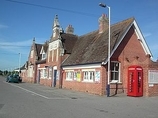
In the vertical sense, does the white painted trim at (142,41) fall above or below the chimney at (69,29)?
below

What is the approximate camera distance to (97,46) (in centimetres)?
2819

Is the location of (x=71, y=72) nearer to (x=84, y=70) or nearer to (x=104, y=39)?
(x=84, y=70)

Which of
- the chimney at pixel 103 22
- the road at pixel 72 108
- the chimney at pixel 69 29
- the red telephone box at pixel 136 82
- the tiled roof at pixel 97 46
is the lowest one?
the road at pixel 72 108

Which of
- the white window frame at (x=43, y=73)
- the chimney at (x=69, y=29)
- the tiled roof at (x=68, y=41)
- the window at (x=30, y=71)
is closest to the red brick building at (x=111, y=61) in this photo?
the tiled roof at (x=68, y=41)

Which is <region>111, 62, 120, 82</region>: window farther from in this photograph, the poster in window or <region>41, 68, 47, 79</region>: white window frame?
<region>41, 68, 47, 79</region>: white window frame

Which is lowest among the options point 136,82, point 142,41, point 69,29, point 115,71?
point 136,82

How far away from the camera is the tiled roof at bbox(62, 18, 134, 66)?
2512 centimetres

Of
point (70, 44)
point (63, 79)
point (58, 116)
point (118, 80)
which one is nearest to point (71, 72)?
point (63, 79)

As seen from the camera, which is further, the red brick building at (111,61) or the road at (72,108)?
the red brick building at (111,61)

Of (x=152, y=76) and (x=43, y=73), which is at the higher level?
(x=43, y=73)

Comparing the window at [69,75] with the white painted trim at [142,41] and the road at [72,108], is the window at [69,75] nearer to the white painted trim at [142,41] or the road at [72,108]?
the white painted trim at [142,41]

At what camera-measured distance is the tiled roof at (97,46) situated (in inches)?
989

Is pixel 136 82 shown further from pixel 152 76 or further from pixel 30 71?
pixel 30 71

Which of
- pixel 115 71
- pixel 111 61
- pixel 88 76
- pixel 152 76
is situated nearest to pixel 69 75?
pixel 88 76
